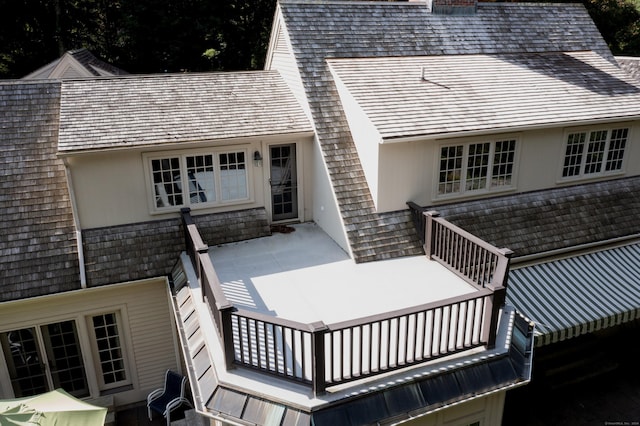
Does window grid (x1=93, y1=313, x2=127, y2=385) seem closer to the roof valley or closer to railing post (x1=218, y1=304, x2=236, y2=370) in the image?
railing post (x1=218, y1=304, x2=236, y2=370)

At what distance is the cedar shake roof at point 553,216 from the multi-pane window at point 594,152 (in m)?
0.43

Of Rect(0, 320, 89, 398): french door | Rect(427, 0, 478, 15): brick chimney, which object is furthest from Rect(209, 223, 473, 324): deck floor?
Rect(427, 0, 478, 15): brick chimney

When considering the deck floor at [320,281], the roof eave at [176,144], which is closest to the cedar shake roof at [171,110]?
the roof eave at [176,144]

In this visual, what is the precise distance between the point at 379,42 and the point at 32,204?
9.72 meters

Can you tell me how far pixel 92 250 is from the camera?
10141 mm

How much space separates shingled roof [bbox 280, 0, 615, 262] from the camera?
10.8 meters

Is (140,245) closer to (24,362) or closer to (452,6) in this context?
(24,362)

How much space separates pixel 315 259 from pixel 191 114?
457 centimetres

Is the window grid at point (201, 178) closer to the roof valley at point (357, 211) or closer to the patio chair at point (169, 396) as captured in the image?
the roof valley at point (357, 211)

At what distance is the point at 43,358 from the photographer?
10.4 metres

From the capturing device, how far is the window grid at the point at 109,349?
425 inches

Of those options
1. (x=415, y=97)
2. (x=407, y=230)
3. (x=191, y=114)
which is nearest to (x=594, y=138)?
(x=415, y=97)

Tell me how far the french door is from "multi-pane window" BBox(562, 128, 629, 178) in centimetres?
1283

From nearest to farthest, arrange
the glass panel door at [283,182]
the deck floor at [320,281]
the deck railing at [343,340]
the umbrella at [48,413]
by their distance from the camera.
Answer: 1. the deck railing at [343,340]
2. the umbrella at [48,413]
3. the deck floor at [320,281]
4. the glass panel door at [283,182]
